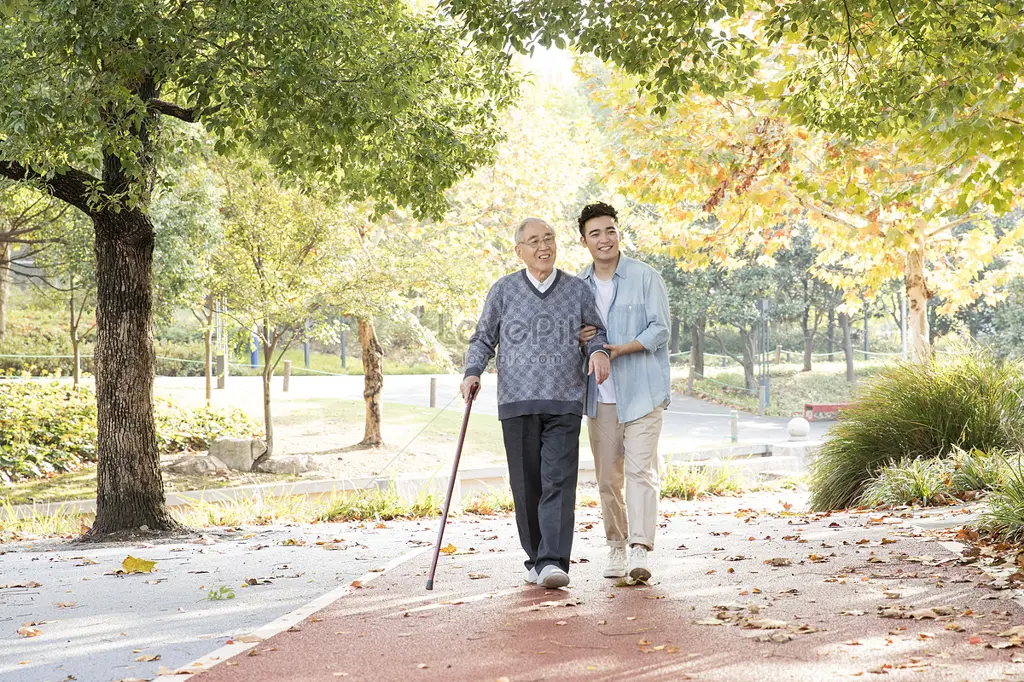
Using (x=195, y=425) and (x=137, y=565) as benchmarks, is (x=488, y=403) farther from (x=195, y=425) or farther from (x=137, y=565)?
(x=137, y=565)

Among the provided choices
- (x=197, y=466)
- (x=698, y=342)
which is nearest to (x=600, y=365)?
(x=197, y=466)

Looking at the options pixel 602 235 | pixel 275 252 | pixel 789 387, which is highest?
pixel 275 252

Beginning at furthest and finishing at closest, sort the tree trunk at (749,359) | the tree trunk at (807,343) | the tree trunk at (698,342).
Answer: the tree trunk at (807,343)
the tree trunk at (698,342)
the tree trunk at (749,359)

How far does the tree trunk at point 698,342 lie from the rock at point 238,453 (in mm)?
24792

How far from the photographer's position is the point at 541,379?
5.68 m

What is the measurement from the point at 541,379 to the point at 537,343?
0.21 metres

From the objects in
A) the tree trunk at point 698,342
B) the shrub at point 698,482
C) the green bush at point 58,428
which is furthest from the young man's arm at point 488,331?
the tree trunk at point 698,342

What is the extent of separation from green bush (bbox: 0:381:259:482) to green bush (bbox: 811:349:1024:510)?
408 inches

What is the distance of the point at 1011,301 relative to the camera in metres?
40.3

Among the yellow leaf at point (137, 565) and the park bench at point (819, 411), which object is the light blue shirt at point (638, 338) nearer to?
the yellow leaf at point (137, 565)

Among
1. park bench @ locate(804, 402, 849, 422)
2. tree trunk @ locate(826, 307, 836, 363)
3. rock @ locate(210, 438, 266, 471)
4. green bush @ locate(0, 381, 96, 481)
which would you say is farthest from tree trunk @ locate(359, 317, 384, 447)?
tree trunk @ locate(826, 307, 836, 363)

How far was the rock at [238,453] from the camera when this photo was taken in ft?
61.4

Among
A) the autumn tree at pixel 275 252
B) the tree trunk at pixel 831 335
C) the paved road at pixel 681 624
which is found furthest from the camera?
the tree trunk at pixel 831 335

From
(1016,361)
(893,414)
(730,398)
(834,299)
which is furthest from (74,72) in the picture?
(834,299)
